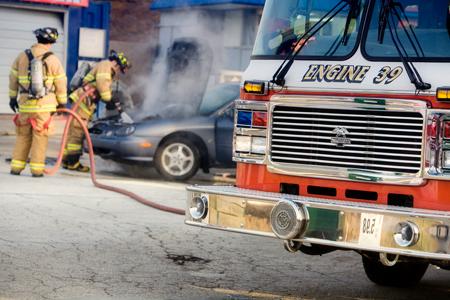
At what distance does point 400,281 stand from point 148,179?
6842 millimetres

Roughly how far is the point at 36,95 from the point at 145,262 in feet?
17.2

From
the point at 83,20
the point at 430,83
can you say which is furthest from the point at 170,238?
the point at 83,20

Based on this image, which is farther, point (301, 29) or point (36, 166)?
point (36, 166)

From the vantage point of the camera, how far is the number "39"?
6730 millimetres

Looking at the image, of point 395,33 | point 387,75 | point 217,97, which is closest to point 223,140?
point 217,97

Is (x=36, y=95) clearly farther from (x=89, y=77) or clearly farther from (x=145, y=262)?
(x=145, y=262)

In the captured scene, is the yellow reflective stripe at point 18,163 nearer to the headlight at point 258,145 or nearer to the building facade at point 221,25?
the headlight at point 258,145

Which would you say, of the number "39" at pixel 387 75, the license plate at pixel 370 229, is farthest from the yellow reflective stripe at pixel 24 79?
the license plate at pixel 370 229

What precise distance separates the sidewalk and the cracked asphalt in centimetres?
904

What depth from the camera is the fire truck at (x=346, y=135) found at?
6.43 meters

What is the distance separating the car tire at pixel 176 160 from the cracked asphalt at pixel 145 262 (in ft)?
8.70

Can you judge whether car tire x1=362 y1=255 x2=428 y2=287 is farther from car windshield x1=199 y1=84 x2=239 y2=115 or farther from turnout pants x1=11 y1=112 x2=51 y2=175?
car windshield x1=199 y1=84 x2=239 y2=115

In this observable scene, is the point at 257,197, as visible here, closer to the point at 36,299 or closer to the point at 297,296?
the point at 297,296

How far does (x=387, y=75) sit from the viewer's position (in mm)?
6773
